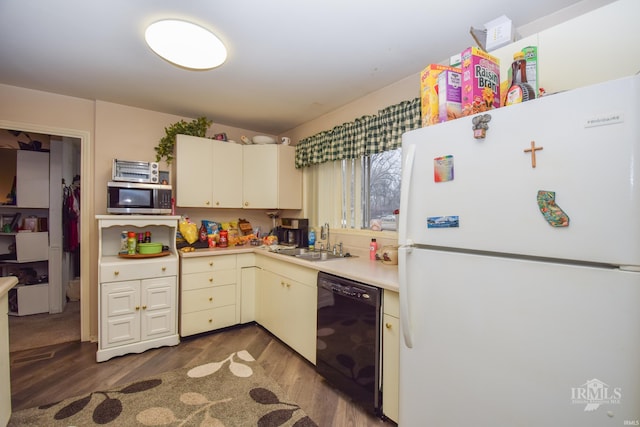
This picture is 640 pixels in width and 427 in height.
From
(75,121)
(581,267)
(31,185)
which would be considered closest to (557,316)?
(581,267)

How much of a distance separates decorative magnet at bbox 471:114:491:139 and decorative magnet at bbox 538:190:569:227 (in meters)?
0.29

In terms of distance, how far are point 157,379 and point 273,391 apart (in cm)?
92

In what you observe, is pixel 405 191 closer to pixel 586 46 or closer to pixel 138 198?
pixel 586 46

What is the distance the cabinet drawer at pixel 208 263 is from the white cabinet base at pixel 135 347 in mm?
646

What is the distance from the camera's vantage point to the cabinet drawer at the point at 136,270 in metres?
2.49

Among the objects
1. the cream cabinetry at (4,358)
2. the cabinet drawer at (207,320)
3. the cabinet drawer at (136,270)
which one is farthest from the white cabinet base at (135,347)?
the cream cabinetry at (4,358)

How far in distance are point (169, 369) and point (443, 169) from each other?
2.55 metres

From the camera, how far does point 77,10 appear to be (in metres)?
1.59

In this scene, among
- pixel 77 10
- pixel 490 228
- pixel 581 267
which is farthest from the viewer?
pixel 77 10

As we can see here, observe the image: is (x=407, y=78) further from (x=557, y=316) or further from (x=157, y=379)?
(x=157, y=379)

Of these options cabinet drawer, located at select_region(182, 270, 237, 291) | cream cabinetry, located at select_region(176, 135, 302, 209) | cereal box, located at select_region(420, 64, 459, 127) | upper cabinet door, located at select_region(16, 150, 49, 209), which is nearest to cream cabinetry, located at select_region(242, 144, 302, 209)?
cream cabinetry, located at select_region(176, 135, 302, 209)

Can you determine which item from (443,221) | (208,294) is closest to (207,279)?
(208,294)

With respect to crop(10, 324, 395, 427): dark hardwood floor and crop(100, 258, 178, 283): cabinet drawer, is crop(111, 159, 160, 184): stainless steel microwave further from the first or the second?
crop(10, 324, 395, 427): dark hardwood floor

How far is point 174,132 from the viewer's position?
3.12 meters
